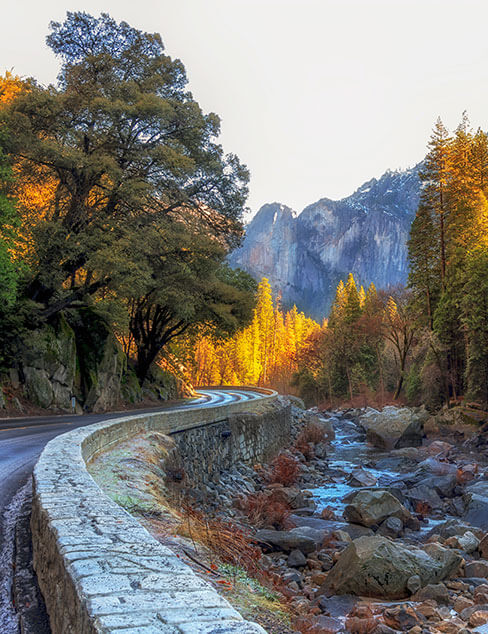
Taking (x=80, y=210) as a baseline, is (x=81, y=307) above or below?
below

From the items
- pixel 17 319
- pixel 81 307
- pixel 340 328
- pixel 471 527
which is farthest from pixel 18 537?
pixel 340 328

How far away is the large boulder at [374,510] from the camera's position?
11508 millimetres

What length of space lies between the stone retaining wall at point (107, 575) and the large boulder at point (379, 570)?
424cm

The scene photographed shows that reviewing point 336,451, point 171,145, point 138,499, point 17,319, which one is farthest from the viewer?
point 336,451

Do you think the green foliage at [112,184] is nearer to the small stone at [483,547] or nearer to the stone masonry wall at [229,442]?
the stone masonry wall at [229,442]

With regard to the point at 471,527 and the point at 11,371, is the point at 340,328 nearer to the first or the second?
the point at 11,371

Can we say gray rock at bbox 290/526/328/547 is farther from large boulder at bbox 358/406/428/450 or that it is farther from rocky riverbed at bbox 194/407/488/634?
large boulder at bbox 358/406/428/450

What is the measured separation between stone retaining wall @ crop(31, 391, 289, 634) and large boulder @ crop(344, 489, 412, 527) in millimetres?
8449

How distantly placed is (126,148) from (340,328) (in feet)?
121

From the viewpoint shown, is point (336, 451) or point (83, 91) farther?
point (336, 451)

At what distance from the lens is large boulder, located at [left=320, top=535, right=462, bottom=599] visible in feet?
22.6

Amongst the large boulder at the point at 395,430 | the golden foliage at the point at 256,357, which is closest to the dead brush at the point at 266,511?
the large boulder at the point at 395,430

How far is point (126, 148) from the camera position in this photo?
2128cm

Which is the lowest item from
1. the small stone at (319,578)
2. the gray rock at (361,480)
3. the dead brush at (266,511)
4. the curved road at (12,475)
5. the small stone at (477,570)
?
the gray rock at (361,480)
